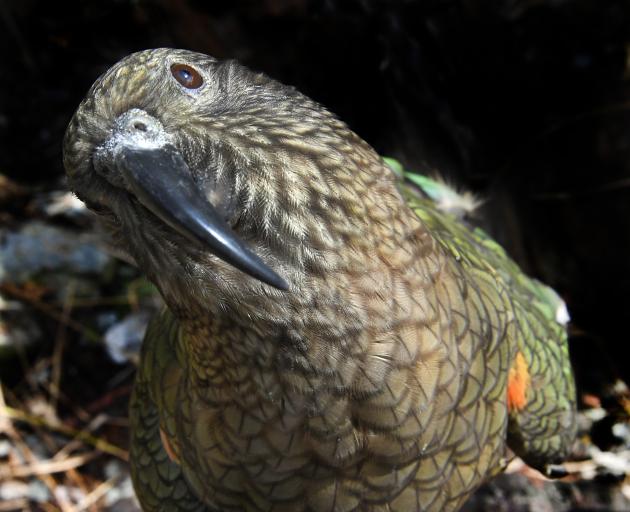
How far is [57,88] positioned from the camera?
3.28 metres

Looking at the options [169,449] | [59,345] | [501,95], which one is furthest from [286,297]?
[59,345]

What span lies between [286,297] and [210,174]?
218mm

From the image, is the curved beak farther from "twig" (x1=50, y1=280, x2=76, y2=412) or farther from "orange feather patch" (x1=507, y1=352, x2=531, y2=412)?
"twig" (x1=50, y1=280, x2=76, y2=412)

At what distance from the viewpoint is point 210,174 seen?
1042 millimetres

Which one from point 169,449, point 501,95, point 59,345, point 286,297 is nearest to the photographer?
point 286,297

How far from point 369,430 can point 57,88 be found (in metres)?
2.59

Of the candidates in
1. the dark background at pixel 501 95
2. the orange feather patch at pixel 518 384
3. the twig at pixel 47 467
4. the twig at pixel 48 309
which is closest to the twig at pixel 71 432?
the twig at pixel 47 467

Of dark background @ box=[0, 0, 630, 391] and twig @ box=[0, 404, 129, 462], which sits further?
twig @ box=[0, 404, 129, 462]

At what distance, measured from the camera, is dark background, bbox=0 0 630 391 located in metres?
2.62

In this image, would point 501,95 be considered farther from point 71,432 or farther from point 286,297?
point 71,432

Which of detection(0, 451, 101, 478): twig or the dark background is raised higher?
the dark background

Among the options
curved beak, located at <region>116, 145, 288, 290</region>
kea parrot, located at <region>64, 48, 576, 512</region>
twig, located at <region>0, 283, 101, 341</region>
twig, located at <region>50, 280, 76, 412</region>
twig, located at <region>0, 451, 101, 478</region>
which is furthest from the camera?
twig, located at <region>0, 283, 101, 341</region>

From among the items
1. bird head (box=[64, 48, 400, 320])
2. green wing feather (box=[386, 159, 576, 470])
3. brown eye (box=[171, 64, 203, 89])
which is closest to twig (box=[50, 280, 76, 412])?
green wing feather (box=[386, 159, 576, 470])

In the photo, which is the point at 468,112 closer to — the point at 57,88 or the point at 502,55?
the point at 502,55
